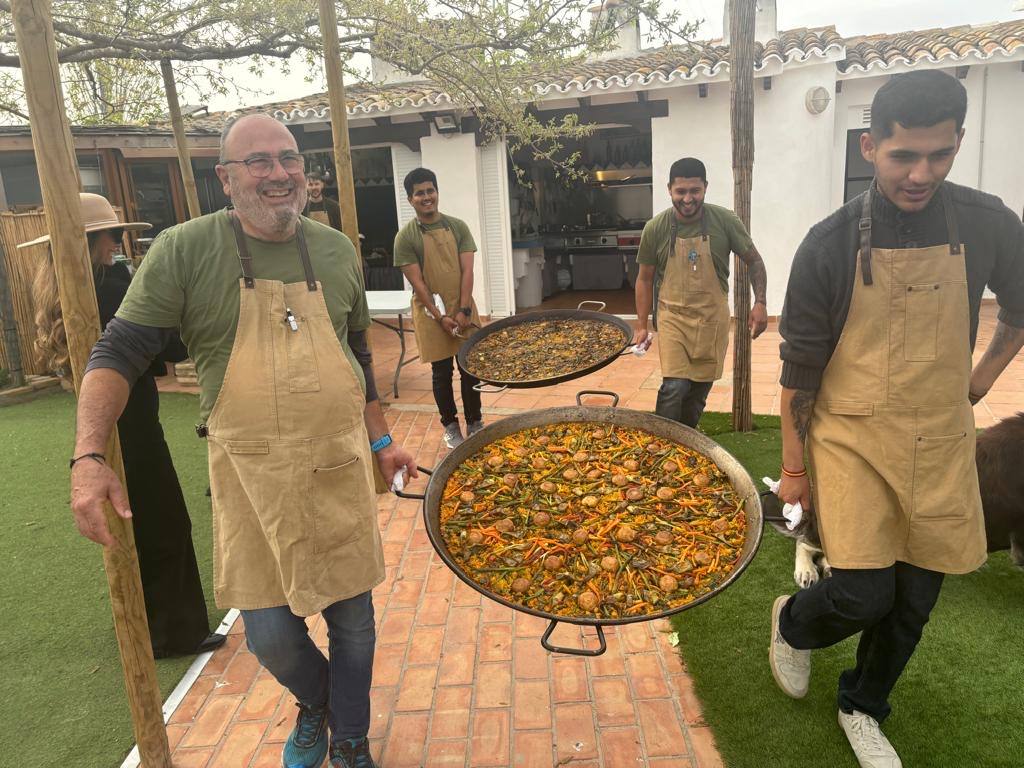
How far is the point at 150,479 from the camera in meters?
2.95

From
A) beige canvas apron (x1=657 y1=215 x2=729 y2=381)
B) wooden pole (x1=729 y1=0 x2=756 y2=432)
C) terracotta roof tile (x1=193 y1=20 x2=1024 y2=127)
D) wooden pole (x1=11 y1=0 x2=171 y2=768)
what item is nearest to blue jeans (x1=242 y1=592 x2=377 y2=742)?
wooden pole (x1=11 y1=0 x2=171 y2=768)

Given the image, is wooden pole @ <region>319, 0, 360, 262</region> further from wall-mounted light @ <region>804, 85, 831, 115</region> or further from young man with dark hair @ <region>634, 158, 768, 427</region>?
wall-mounted light @ <region>804, 85, 831, 115</region>

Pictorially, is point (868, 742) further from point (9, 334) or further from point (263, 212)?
point (9, 334)

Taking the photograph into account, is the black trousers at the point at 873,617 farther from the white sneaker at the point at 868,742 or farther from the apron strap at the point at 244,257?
the apron strap at the point at 244,257

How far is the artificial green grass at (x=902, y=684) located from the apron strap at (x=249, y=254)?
203 cm

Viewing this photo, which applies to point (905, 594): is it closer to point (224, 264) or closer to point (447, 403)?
point (224, 264)

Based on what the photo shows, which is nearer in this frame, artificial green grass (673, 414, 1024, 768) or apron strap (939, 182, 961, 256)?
apron strap (939, 182, 961, 256)

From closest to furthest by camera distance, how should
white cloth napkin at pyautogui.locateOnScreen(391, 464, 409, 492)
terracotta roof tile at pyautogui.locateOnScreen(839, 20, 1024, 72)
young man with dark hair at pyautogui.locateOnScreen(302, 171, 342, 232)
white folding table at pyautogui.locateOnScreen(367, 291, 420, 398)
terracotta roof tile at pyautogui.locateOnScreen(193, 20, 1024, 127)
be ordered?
white cloth napkin at pyautogui.locateOnScreen(391, 464, 409, 492)
young man with dark hair at pyautogui.locateOnScreen(302, 171, 342, 232)
white folding table at pyautogui.locateOnScreen(367, 291, 420, 398)
terracotta roof tile at pyautogui.locateOnScreen(839, 20, 1024, 72)
terracotta roof tile at pyautogui.locateOnScreen(193, 20, 1024, 127)

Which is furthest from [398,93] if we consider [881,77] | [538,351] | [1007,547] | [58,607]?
[1007,547]

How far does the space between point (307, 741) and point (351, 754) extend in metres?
0.17

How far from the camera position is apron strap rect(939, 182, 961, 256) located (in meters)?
2.03

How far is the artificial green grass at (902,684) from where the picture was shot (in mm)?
2422

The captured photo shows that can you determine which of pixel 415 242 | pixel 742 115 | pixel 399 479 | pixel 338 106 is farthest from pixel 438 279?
pixel 399 479

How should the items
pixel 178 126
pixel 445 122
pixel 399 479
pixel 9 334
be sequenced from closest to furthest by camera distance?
pixel 399 479
pixel 178 126
pixel 9 334
pixel 445 122
